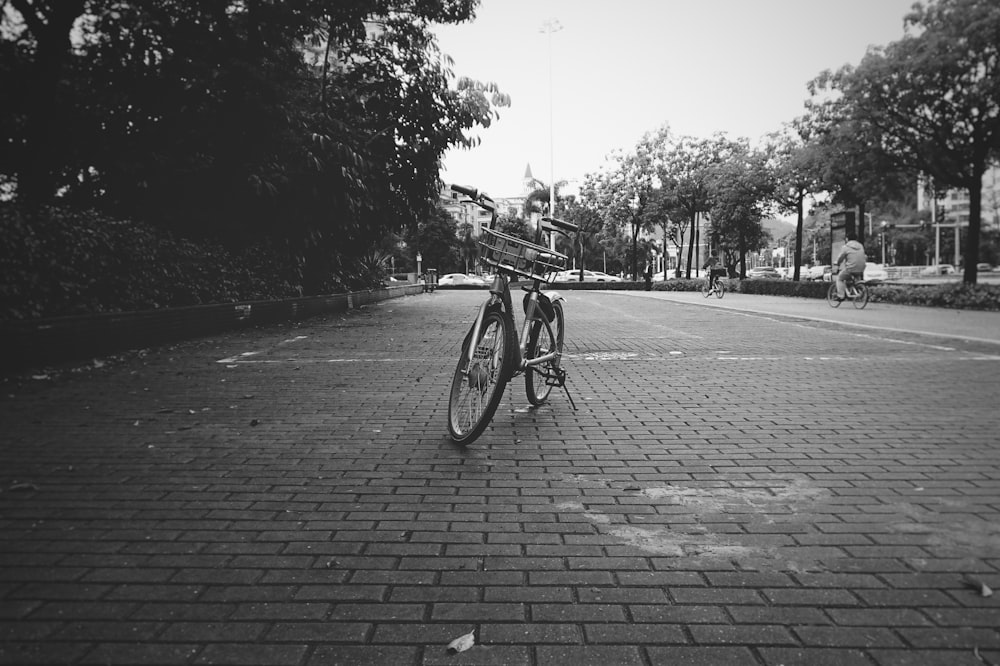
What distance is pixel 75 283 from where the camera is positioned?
356 inches

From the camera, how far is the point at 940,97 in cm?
1959

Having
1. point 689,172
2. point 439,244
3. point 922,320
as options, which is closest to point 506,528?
point 922,320

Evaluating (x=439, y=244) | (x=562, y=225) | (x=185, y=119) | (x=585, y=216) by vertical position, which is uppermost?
(x=585, y=216)

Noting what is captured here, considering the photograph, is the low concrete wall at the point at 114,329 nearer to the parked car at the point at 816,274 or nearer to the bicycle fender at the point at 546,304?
the bicycle fender at the point at 546,304

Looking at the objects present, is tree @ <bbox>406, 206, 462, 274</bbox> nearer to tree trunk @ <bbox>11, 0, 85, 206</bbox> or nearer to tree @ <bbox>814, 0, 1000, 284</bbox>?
tree @ <bbox>814, 0, 1000, 284</bbox>

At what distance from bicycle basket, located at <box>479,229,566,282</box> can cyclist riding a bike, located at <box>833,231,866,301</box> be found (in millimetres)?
16070

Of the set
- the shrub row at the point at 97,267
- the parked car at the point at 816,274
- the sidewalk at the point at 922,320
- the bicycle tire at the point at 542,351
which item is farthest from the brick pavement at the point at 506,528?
the parked car at the point at 816,274

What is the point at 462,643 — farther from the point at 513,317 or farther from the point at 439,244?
the point at 439,244

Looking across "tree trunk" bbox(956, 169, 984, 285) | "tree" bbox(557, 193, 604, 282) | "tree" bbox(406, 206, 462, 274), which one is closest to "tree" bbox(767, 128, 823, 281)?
"tree trunk" bbox(956, 169, 984, 285)

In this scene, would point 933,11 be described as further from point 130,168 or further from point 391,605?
point 391,605

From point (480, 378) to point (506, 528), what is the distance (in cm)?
154

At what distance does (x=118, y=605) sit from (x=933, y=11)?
79.2 ft

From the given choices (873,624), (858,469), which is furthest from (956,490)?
(873,624)

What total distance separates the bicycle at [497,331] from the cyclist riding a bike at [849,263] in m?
15.6
